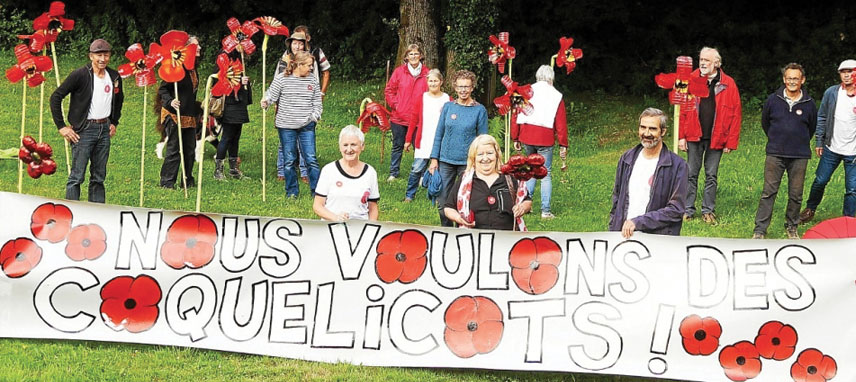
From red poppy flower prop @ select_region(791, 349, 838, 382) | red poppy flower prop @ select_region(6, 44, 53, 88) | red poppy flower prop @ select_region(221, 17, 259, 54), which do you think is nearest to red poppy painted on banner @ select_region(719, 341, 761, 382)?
red poppy flower prop @ select_region(791, 349, 838, 382)

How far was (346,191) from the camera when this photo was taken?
28.7 feet

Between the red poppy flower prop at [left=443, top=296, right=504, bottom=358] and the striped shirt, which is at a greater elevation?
the striped shirt

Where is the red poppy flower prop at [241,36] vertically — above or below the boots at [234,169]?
above

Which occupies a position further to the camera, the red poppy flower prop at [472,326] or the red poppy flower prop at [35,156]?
the red poppy flower prop at [35,156]

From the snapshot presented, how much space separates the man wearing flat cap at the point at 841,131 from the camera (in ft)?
41.5

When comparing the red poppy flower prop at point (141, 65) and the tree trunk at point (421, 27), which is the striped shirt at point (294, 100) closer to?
the red poppy flower prop at point (141, 65)

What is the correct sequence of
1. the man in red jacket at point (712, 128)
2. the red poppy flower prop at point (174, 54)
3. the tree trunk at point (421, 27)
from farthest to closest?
the tree trunk at point (421, 27) < the man in red jacket at point (712, 128) < the red poppy flower prop at point (174, 54)

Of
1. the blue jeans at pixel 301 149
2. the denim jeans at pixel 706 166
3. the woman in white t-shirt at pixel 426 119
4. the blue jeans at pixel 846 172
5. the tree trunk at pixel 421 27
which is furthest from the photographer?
the tree trunk at pixel 421 27

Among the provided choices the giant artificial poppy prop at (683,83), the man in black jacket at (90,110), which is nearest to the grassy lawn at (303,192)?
the man in black jacket at (90,110)

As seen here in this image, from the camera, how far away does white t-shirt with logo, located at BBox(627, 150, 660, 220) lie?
815 centimetres

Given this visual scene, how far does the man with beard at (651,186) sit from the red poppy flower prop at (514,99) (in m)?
4.32

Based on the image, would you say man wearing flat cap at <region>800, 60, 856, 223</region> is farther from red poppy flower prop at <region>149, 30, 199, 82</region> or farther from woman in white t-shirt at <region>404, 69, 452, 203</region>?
red poppy flower prop at <region>149, 30, 199, 82</region>

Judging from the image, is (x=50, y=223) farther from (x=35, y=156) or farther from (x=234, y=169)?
(x=234, y=169)

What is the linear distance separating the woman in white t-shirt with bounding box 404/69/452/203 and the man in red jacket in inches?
109
